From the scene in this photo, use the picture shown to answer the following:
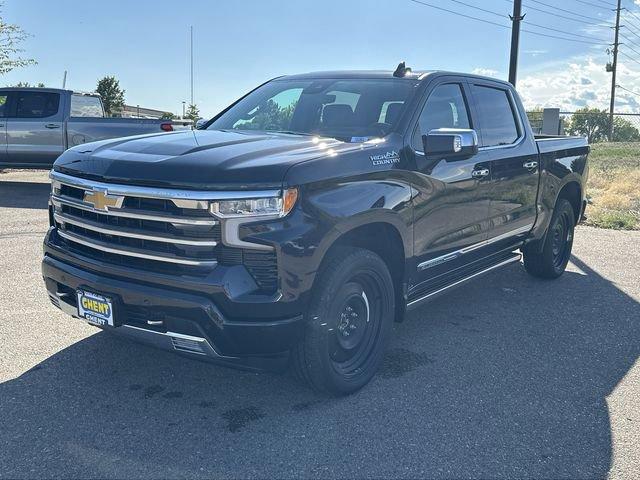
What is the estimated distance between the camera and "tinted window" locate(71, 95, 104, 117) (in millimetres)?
12055

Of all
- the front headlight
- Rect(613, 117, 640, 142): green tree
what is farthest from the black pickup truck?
Rect(613, 117, 640, 142): green tree

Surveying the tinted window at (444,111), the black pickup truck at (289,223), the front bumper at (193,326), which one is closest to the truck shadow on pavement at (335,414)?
the black pickup truck at (289,223)

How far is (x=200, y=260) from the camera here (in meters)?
3.00

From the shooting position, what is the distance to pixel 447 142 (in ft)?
12.5

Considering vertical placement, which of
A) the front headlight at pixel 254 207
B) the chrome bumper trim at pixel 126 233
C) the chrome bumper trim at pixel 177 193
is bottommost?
the chrome bumper trim at pixel 126 233

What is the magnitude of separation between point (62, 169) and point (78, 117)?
8795 millimetres

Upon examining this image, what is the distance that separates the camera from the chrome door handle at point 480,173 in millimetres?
4527

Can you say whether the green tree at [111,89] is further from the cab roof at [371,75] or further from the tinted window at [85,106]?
the cab roof at [371,75]

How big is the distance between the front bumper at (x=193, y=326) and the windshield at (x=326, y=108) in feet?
4.52

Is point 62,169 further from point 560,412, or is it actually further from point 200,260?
point 560,412

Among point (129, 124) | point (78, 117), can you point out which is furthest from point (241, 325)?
point (78, 117)

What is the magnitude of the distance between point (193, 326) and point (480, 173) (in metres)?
2.62

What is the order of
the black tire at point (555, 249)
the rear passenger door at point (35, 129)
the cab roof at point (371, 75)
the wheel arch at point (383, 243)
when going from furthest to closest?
the rear passenger door at point (35, 129) < the black tire at point (555, 249) < the cab roof at point (371, 75) < the wheel arch at point (383, 243)

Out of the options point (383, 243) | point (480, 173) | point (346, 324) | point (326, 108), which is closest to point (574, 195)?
point (480, 173)
